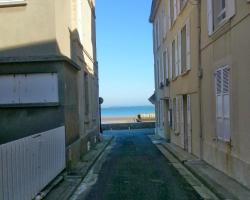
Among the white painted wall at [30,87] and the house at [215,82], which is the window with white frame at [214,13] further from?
the white painted wall at [30,87]

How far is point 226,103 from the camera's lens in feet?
37.4

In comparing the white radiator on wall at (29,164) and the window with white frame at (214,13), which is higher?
the window with white frame at (214,13)

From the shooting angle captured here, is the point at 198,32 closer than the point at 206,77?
No

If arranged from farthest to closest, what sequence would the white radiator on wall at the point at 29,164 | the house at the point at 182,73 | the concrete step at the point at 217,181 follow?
1. the house at the point at 182,73
2. the concrete step at the point at 217,181
3. the white radiator on wall at the point at 29,164

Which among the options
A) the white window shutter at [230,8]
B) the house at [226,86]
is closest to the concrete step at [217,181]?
the house at [226,86]

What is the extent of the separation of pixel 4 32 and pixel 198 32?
5960mm

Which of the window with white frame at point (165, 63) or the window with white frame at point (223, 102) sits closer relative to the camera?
the window with white frame at point (223, 102)

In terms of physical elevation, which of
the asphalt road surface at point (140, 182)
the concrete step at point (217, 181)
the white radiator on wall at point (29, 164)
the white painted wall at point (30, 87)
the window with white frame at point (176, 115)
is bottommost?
the asphalt road surface at point (140, 182)

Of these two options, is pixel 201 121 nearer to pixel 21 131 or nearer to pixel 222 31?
pixel 222 31

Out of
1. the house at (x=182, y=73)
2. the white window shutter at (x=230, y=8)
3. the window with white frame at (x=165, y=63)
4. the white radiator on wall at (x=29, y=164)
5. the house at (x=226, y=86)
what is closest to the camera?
the white radiator on wall at (x=29, y=164)

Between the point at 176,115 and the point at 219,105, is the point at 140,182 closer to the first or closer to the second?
the point at 219,105

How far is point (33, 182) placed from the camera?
845 cm

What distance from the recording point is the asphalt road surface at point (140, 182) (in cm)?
951

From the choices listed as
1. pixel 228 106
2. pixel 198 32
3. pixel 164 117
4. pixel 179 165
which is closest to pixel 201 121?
pixel 179 165
